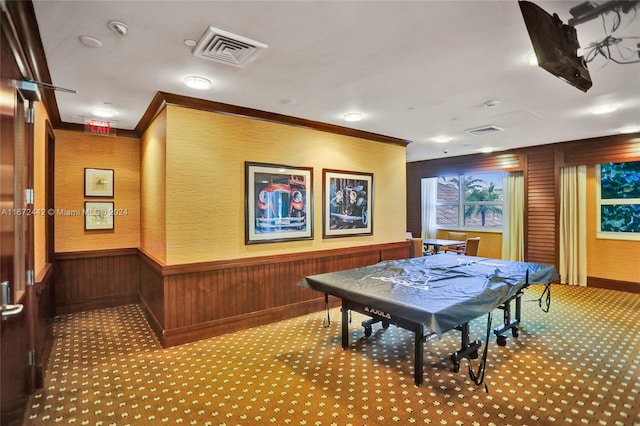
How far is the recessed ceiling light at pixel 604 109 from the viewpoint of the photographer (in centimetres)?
400

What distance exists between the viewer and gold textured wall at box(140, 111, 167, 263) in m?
3.66

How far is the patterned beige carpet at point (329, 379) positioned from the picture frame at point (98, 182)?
1807 millimetres

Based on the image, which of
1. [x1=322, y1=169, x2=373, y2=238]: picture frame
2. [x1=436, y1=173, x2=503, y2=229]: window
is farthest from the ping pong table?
[x1=436, y1=173, x2=503, y2=229]: window

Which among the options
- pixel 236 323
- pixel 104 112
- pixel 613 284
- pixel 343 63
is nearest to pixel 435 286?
pixel 343 63

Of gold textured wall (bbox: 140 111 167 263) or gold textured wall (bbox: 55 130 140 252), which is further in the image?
gold textured wall (bbox: 55 130 140 252)

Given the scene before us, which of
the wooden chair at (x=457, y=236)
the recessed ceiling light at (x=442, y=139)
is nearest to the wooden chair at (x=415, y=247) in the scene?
the wooden chair at (x=457, y=236)

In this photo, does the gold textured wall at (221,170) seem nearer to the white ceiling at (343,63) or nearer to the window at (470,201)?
the white ceiling at (343,63)

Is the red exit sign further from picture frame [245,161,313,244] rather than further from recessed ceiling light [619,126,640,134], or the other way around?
recessed ceiling light [619,126,640,134]

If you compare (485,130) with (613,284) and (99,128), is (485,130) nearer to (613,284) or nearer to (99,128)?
(613,284)

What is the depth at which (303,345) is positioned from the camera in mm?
3527

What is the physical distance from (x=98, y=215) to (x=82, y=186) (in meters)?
0.45

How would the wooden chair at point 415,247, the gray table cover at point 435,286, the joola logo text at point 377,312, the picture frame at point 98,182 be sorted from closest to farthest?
the gray table cover at point 435,286 → the joola logo text at point 377,312 → the picture frame at point 98,182 → the wooden chair at point 415,247

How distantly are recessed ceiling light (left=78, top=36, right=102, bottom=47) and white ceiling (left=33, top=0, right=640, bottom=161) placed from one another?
46 millimetres

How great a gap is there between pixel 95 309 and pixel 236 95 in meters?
3.74
